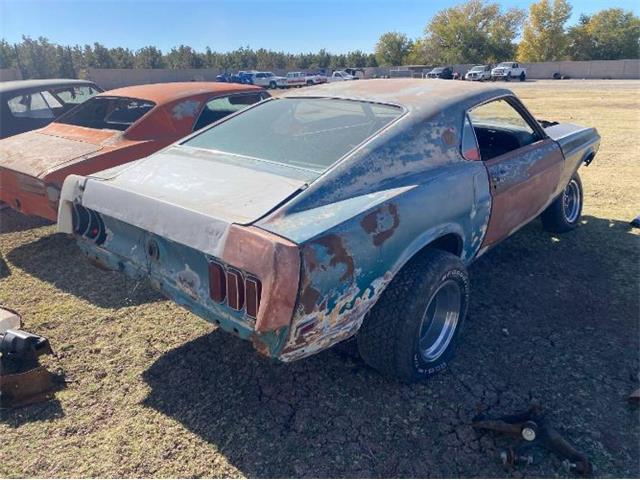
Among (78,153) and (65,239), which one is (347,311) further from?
(65,239)

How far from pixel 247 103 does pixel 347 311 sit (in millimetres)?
4271

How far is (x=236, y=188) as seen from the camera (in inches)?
94.4

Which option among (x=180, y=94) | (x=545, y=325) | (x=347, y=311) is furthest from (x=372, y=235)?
(x=180, y=94)

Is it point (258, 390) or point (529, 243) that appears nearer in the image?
point (258, 390)

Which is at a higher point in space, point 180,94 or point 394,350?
point 180,94

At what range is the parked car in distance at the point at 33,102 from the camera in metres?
6.40

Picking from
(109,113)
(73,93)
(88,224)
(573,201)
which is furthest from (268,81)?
(88,224)

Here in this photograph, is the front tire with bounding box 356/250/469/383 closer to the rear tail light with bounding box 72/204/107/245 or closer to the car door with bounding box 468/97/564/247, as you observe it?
the car door with bounding box 468/97/564/247

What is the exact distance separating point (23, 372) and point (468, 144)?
2.85 metres

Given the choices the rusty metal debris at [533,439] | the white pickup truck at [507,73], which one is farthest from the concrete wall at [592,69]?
the rusty metal debris at [533,439]

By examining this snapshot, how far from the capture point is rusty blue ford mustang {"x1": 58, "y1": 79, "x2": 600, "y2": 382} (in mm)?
1993

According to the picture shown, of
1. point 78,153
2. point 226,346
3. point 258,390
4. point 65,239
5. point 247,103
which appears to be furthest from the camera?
point 247,103

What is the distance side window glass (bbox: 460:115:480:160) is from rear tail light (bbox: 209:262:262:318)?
163cm

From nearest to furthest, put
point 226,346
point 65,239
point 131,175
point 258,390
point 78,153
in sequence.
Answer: point 258,390
point 131,175
point 226,346
point 78,153
point 65,239
